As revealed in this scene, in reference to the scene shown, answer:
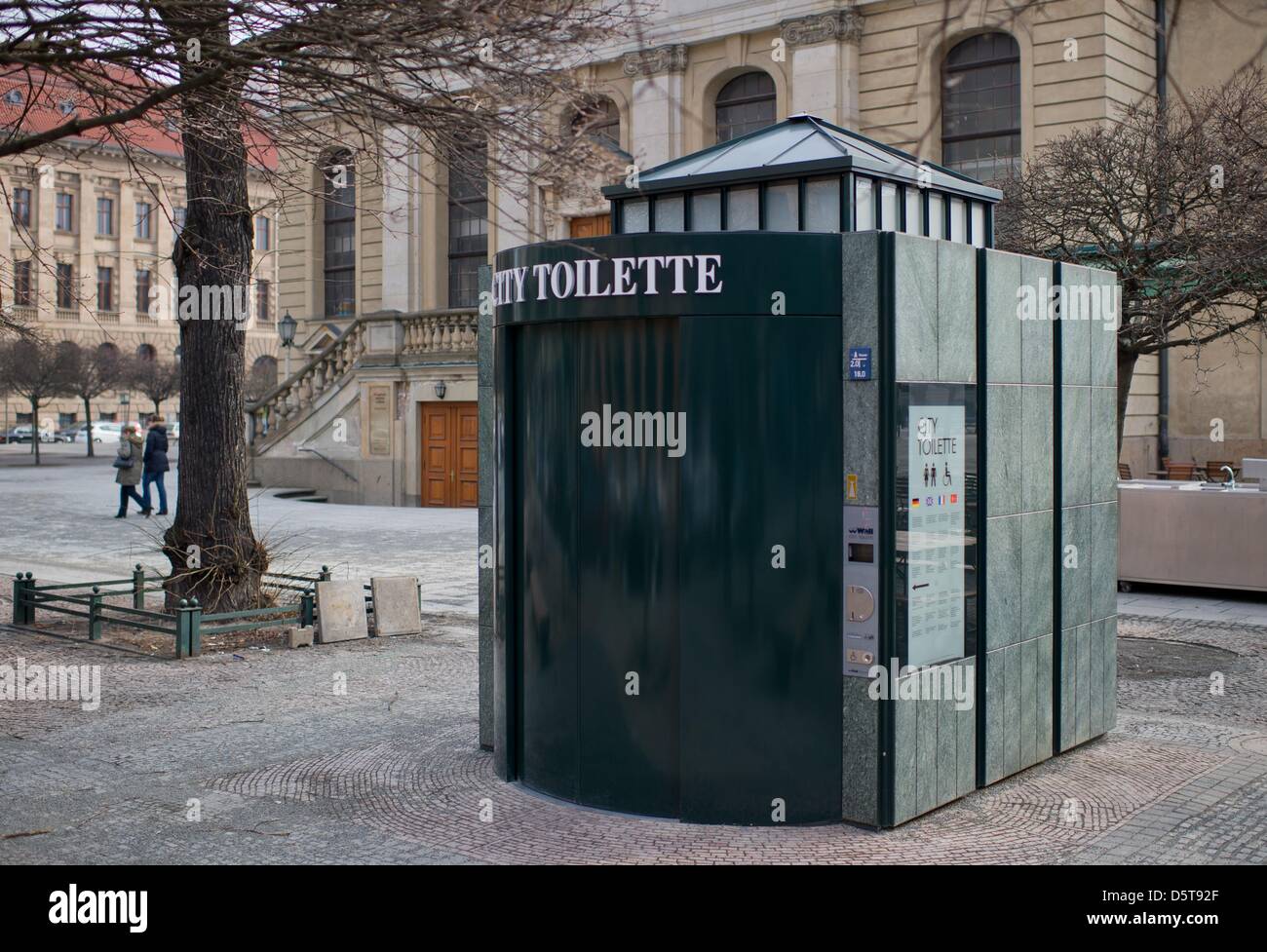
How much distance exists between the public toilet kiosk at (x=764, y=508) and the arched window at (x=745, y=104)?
79.0 feet

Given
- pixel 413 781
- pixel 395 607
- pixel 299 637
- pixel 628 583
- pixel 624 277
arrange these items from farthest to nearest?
pixel 395 607
pixel 299 637
pixel 413 781
pixel 628 583
pixel 624 277

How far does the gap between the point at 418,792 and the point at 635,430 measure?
2422 mm

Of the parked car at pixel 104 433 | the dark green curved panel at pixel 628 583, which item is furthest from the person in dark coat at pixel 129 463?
the parked car at pixel 104 433

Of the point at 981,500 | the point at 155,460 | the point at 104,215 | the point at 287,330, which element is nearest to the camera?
the point at 981,500

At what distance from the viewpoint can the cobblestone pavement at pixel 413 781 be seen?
6691 mm

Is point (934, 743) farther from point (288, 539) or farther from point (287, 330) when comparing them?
point (287, 330)

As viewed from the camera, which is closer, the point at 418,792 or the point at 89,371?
the point at 418,792

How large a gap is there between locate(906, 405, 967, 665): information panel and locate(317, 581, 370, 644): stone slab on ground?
7.10 m

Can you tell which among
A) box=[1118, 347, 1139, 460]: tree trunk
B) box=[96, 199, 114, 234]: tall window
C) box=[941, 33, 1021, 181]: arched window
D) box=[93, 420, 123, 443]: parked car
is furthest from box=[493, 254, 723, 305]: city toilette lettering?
box=[96, 199, 114, 234]: tall window

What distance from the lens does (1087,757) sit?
28.2ft

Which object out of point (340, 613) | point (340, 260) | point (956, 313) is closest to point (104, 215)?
point (340, 260)

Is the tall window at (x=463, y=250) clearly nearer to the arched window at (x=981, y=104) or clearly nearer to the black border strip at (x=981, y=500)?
the arched window at (x=981, y=104)

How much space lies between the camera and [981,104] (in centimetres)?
2816
